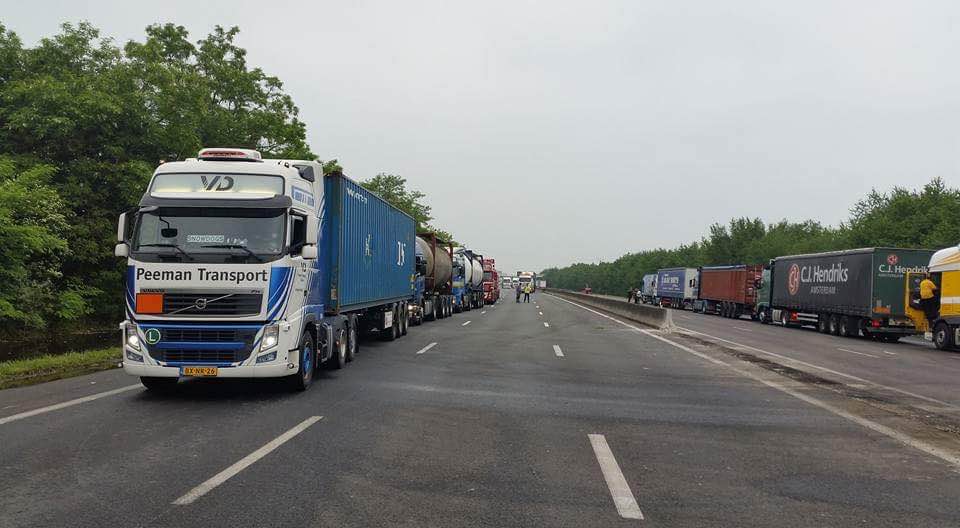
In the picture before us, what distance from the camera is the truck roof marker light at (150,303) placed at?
330 inches

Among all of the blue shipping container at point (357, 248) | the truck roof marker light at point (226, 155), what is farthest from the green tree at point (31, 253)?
the truck roof marker light at point (226, 155)

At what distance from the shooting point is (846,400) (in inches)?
391

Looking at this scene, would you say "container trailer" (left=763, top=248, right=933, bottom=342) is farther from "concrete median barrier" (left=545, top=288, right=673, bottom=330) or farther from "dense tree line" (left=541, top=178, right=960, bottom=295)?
"dense tree line" (left=541, top=178, right=960, bottom=295)

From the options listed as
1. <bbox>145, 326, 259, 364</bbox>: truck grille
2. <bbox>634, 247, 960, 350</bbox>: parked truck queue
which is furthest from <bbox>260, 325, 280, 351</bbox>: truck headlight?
<bbox>634, 247, 960, 350</bbox>: parked truck queue

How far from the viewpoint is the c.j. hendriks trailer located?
27.5 feet

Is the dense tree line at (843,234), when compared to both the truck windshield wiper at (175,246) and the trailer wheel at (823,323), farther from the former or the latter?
the truck windshield wiper at (175,246)

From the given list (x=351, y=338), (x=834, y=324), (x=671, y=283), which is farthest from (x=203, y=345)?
(x=671, y=283)

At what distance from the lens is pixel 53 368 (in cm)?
1222

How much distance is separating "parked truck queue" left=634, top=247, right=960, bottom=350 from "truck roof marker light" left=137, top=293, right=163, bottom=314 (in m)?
24.0

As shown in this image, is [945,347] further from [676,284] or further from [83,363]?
[676,284]

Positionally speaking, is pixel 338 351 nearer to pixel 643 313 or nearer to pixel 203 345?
pixel 203 345

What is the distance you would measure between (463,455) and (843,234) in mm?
66277

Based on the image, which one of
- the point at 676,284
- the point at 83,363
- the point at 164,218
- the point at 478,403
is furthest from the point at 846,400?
the point at 676,284

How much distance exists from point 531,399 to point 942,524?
18.0ft
